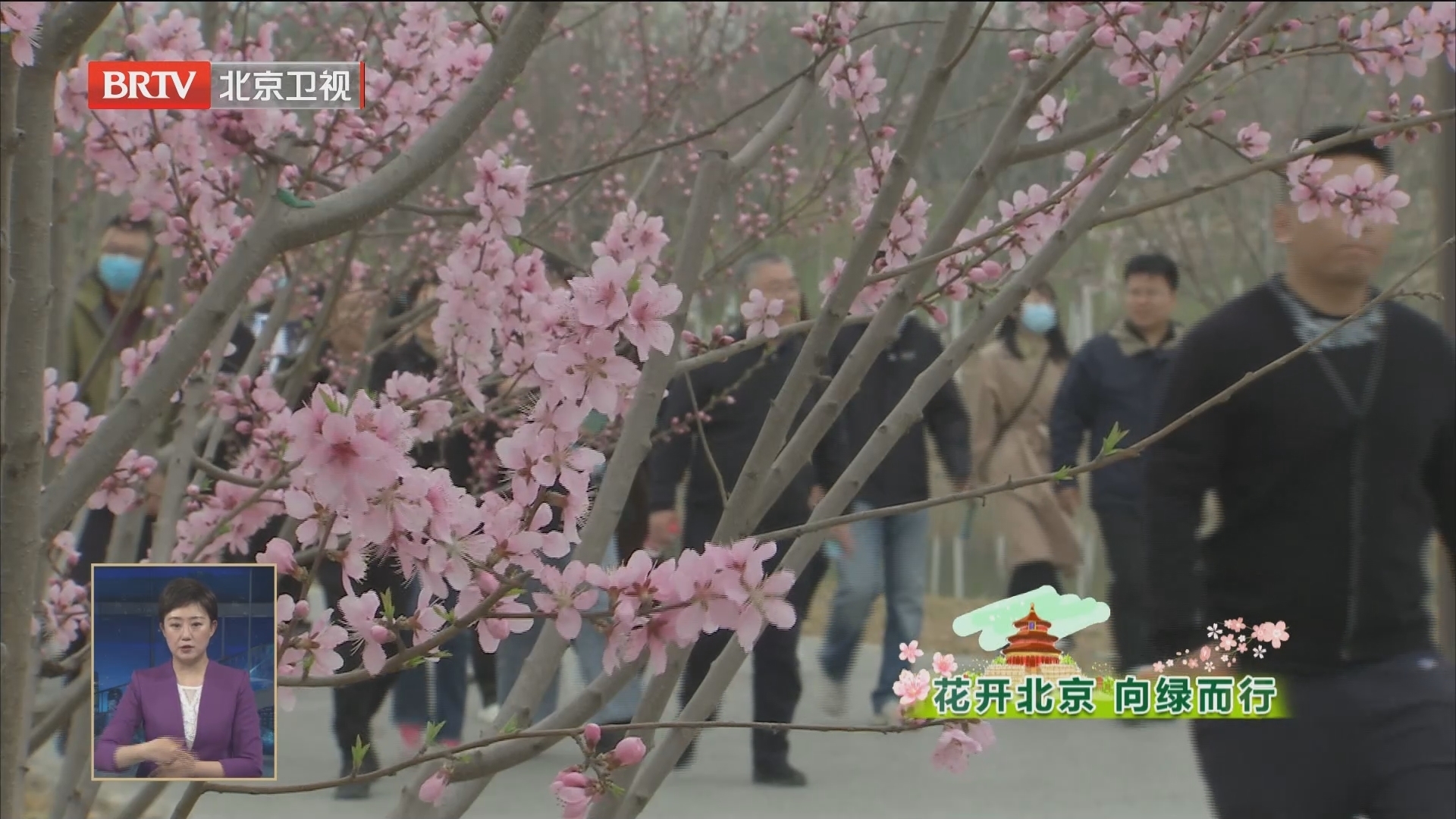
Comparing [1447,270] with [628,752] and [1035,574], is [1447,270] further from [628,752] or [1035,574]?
[628,752]

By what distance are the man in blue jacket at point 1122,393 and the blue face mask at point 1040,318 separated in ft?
1.52

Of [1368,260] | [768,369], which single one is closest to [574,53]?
[768,369]

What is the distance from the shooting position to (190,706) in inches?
58.5

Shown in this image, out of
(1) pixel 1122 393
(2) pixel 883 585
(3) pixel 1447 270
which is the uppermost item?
(1) pixel 1122 393

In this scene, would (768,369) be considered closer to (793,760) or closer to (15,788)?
(793,760)

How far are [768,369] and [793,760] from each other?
1.36m

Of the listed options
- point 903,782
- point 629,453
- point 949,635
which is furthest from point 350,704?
point 629,453

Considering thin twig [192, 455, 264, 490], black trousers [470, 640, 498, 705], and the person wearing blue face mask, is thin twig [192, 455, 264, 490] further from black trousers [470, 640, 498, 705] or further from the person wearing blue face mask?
black trousers [470, 640, 498, 705]

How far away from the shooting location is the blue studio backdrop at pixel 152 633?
4.95ft

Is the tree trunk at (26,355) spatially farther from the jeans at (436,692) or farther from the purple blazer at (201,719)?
the jeans at (436,692)

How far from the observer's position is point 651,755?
1880 millimetres

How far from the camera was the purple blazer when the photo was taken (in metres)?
1.49

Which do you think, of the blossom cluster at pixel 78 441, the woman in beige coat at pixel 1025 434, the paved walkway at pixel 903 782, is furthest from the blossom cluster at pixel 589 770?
the woman in beige coat at pixel 1025 434

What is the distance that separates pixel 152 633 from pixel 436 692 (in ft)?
13.6
